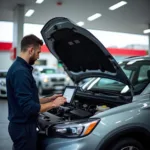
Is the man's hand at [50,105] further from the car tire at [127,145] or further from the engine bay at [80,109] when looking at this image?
the car tire at [127,145]

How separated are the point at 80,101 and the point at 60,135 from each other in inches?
53.8

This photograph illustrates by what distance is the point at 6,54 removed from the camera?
22328 mm

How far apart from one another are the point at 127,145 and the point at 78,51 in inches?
62.6

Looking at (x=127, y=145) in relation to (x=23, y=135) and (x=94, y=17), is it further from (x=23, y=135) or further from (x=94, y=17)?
(x=94, y=17)

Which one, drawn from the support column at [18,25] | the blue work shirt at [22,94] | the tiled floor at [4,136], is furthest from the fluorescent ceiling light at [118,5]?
the blue work shirt at [22,94]

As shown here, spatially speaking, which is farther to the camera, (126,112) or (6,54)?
(6,54)

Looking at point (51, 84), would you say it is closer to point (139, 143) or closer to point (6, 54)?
point (6, 54)

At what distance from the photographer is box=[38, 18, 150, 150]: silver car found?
107 inches

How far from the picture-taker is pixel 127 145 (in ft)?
9.47

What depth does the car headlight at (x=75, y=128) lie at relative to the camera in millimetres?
2693

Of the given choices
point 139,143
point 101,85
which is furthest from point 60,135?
point 101,85

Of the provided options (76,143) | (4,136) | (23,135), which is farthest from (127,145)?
(4,136)

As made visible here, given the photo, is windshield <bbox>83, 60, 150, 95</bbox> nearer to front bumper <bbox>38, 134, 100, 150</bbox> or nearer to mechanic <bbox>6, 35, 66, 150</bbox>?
front bumper <bbox>38, 134, 100, 150</bbox>

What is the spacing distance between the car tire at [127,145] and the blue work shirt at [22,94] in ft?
3.10
